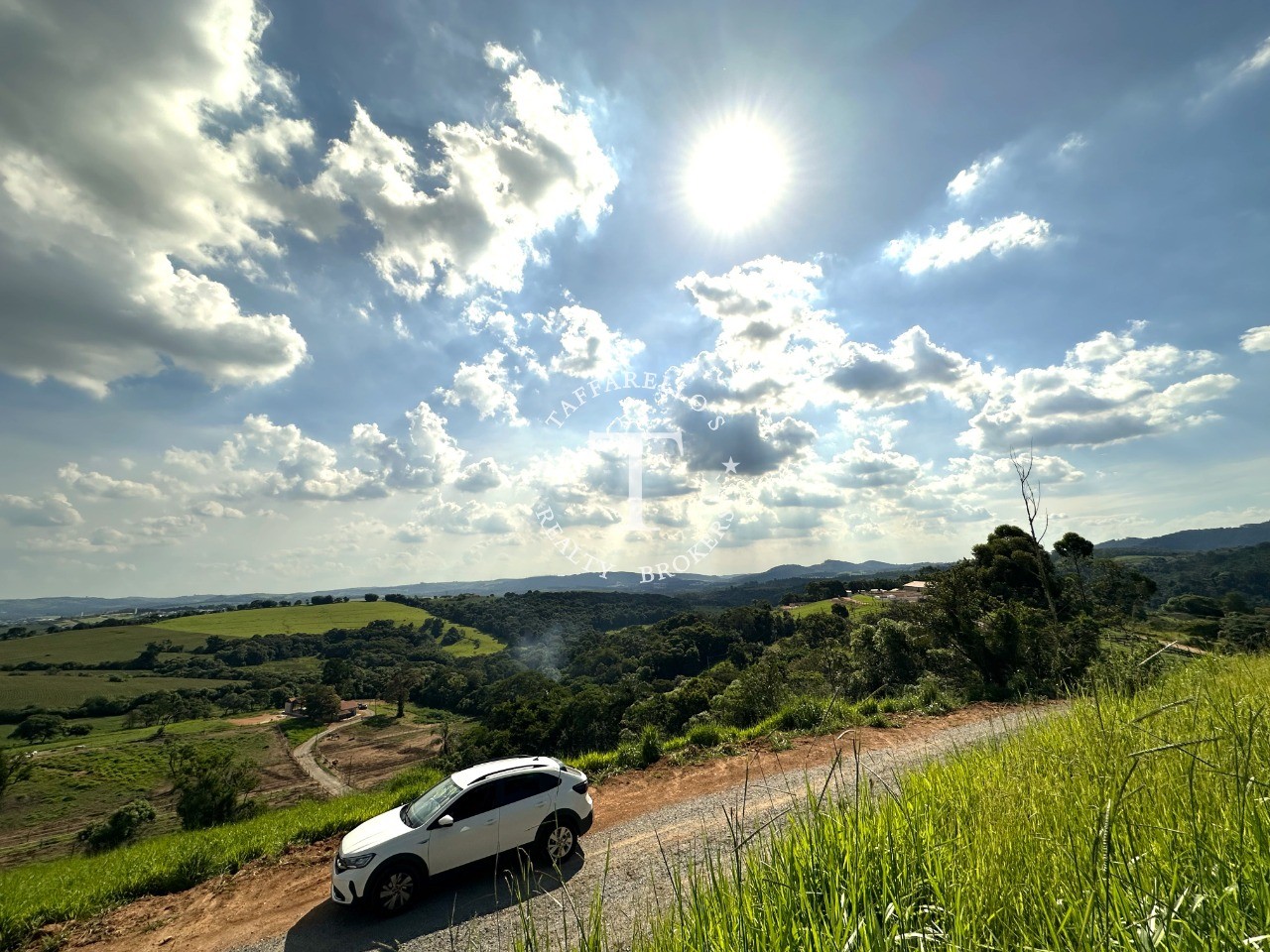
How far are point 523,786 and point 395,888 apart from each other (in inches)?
92.7

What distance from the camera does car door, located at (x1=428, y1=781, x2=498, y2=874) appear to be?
8.60 meters

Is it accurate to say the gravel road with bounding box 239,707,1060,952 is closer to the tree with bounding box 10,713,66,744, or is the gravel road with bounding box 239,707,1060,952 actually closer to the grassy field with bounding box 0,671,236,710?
the tree with bounding box 10,713,66,744

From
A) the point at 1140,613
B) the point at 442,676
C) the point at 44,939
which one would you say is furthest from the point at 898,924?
the point at 442,676

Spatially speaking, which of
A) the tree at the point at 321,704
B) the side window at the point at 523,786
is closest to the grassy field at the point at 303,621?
the tree at the point at 321,704

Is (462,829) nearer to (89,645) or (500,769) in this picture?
(500,769)

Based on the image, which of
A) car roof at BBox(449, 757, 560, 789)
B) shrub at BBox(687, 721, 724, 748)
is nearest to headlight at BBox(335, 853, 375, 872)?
car roof at BBox(449, 757, 560, 789)

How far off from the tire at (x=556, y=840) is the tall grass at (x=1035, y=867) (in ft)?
21.4

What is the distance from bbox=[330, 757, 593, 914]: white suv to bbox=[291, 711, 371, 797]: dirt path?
63046 millimetres

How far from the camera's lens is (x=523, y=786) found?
9391 millimetres

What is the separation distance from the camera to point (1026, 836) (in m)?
3.50

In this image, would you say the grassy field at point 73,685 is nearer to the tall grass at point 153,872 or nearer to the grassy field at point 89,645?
the grassy field at point 89,645

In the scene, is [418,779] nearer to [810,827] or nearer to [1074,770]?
[810,827]

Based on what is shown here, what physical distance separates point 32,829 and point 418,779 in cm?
8447

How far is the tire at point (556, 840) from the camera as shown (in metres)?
9.25
